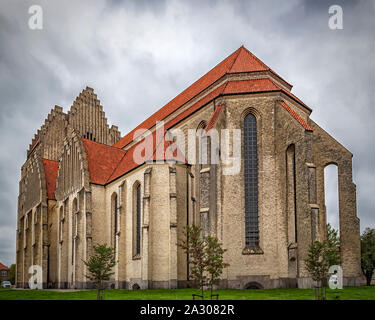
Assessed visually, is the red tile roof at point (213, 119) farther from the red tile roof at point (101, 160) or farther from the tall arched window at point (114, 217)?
the red tile roof at point (101, 160)

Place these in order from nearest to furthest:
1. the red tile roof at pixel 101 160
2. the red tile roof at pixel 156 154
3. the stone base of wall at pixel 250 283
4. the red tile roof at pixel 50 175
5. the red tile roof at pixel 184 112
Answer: the stone base of wall at pixel 250 283 < the red tile roof at pixel 184 112 < the red tile roof at pixel 156 154 < the red tile roof at pixel 101 160 < the red tile roof at pixel 50 175

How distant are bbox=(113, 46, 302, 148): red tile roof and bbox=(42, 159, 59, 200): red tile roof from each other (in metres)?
12.6

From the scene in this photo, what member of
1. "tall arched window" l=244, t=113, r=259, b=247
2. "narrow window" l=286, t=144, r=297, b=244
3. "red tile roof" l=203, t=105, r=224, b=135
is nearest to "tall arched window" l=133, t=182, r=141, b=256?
"red tile roof" l=203, t=105, r=224, b=135

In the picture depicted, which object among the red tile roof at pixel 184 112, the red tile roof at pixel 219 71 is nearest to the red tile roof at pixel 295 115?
the red tile roof at pixel 184 112

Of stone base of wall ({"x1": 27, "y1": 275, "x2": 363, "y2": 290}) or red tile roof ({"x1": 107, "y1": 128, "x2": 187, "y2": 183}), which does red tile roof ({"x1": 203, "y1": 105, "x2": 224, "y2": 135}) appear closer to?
red tile roof ({"x1": 107, "y1": 128, "x2": 187, "y2": 183})

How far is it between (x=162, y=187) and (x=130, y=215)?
16.3ft

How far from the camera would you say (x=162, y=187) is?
31516mm

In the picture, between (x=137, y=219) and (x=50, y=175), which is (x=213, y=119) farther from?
(x=50, y=175)

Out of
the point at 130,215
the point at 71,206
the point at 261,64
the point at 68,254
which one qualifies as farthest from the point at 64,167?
the point at 261,64

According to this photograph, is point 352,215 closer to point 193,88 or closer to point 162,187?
point 162,187

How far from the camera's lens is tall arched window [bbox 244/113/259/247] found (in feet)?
90.9

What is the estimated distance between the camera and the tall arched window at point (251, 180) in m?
27.7

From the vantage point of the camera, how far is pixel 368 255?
37.7 meters

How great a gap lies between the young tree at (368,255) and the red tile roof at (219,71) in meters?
18.1
